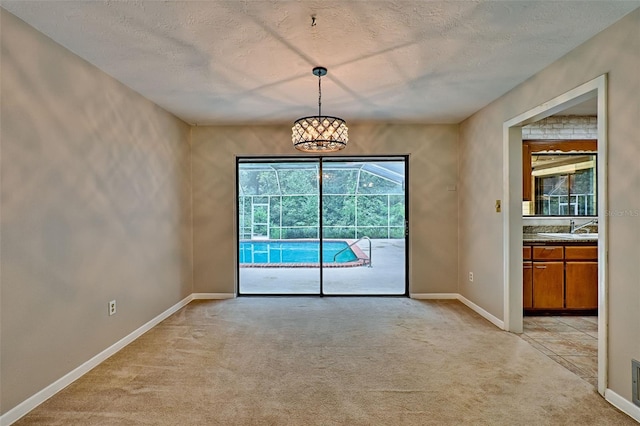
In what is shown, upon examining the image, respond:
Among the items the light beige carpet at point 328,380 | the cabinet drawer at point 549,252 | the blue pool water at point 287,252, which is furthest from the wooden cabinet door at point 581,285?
the blue pool water at point 287,252

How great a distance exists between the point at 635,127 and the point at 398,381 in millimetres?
2232

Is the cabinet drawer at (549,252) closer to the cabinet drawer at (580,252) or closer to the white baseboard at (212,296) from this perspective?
the cabinet drawer at (580,252)

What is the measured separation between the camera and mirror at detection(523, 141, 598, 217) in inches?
176

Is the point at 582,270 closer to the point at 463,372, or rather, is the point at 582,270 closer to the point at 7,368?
the point at 463,372

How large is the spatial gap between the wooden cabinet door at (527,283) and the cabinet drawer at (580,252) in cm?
43

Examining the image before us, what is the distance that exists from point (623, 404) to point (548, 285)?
6.45ft

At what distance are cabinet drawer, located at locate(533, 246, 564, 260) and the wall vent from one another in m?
1.94

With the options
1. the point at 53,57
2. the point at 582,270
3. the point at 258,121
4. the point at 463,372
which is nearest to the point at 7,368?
the point at 53,57

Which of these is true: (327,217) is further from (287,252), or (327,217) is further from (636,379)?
(636,379)

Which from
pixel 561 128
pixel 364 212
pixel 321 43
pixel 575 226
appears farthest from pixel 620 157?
pixel 364 212

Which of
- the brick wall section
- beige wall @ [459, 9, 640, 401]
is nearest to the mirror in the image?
the brick wall section

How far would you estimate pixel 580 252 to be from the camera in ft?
12.7

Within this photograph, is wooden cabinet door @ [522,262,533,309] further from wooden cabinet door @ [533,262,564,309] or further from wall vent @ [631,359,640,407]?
wall vent @ [631,359,640,407]

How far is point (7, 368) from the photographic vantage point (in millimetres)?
2014
